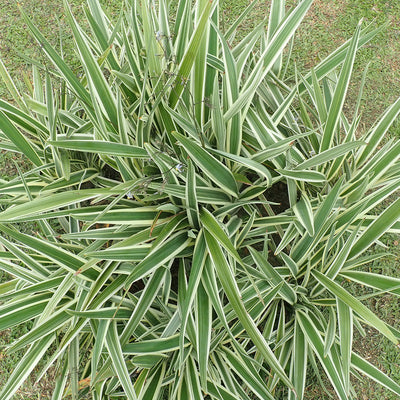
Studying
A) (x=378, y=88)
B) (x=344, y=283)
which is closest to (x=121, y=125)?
(x=344, y=283)

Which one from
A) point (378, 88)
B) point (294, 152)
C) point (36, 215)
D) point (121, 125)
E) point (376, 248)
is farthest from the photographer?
point (378, 88)

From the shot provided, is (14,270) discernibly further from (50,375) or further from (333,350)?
(333,350)

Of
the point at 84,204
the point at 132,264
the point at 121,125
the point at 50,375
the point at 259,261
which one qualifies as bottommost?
the point at 50,375

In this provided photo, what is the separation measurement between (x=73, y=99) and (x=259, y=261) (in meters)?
1.07

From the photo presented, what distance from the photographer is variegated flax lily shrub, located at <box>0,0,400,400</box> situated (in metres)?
1.17

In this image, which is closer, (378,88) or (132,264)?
(132,264)

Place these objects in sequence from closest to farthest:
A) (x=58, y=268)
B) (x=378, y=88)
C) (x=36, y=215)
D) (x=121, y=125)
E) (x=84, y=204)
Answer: (x=36, y=215)
(x=121, y=125)
(x=58, y=268)
(x=84, y=204)
(x=378, y=88)

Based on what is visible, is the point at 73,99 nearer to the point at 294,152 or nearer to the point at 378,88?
the point at 294,152

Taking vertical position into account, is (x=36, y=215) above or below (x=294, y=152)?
below

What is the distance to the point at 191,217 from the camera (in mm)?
1271

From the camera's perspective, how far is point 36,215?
1.13 m

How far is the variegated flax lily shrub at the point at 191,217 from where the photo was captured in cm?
117

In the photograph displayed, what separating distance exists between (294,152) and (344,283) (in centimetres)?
70

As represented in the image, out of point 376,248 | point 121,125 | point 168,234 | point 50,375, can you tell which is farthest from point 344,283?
point 50,375
